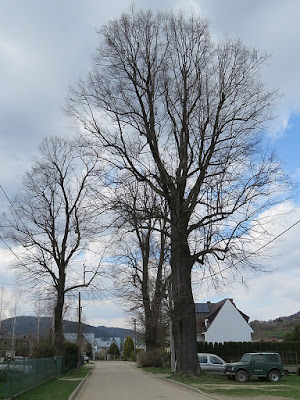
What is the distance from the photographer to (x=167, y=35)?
81.9 feet

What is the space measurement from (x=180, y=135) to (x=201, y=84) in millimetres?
3014

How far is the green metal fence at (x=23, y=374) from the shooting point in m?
15.3

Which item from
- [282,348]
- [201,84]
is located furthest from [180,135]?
[282,348]

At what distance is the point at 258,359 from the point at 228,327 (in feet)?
139

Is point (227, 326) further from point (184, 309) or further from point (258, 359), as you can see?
point (184, 309)

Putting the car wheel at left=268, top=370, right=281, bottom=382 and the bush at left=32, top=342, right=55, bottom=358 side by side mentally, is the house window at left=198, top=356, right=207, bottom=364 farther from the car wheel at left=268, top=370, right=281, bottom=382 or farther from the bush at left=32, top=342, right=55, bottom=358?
the bush at left=32, top=342, right=55, bottom=358

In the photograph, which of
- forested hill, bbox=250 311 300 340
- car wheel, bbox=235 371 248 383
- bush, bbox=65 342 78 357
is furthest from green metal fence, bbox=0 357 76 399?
forested hill, bbox=250 311 300 340

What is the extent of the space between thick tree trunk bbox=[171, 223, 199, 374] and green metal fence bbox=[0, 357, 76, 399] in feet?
23.9

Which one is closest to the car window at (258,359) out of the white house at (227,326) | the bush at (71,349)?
the bush at (71,349)

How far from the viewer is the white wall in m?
64.1

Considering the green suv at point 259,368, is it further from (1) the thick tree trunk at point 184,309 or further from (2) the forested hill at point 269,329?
(2) the forested hill at point 269,329

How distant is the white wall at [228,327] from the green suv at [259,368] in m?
41.4

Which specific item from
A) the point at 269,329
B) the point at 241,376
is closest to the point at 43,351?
the point at 241,376

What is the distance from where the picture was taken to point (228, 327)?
64.4m
